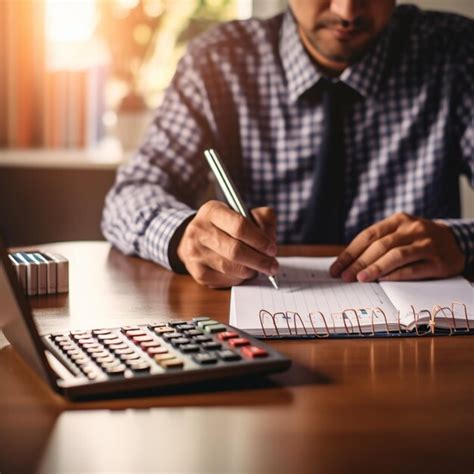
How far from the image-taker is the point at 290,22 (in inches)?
67.4

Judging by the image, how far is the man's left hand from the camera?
111cm

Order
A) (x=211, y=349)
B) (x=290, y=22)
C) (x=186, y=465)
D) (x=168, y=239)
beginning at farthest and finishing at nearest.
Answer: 1. (x=290, y=22)
2. (x=168, y=239)
3. (x=211, y=349)
4. (x=186, y=465)

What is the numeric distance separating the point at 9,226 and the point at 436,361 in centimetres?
155

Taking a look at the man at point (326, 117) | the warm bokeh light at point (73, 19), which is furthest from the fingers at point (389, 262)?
the warm bokeh light at point (73, 19)

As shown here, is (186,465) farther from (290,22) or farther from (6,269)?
(290,22)

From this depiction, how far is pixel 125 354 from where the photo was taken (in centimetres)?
74

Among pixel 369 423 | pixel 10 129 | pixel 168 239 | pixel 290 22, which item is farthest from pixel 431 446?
pixel 10 129

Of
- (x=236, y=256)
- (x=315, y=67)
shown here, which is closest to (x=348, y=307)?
(x=236, y=256)

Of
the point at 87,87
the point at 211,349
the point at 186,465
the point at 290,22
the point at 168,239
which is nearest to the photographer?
the point at 186,465

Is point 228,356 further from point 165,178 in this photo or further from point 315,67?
point 315,67

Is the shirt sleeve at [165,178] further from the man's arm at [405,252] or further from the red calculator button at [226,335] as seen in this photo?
the red calculator button at [226,335]

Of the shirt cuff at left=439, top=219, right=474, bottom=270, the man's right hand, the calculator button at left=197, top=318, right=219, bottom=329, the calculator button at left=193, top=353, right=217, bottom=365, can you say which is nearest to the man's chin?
the shirt cuff at left=439, top=219, right=474, bottom=270

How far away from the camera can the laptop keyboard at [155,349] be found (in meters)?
0.72

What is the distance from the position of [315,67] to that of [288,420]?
107 centimetres
